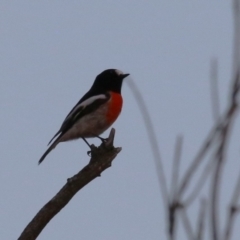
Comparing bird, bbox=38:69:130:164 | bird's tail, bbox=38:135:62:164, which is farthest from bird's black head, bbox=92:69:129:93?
bird's tail, bbox=38:135:62:164

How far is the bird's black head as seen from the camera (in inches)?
352

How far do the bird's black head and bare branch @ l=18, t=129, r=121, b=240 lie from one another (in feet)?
12.6

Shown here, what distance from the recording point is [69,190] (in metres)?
4.59

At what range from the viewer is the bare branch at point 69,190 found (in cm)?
430

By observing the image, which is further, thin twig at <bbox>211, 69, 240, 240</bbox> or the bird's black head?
the bird's black head

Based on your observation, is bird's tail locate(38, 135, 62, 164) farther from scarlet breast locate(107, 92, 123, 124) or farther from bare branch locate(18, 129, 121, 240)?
bare branch locate(18, 129, 121, 240)

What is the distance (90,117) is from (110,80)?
108cm

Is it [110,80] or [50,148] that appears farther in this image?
[110,80]

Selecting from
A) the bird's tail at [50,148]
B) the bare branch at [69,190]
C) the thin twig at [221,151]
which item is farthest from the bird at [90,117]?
the thin twig at [221,151]

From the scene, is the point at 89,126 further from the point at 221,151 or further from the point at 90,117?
the point at 221,151

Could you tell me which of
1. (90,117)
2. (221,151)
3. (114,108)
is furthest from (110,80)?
(221,151)

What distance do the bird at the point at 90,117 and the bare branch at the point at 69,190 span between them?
2769 mm

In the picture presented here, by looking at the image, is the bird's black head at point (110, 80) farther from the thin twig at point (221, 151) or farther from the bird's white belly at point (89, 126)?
the thin twig at point (221, 151)

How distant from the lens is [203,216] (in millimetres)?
1606
